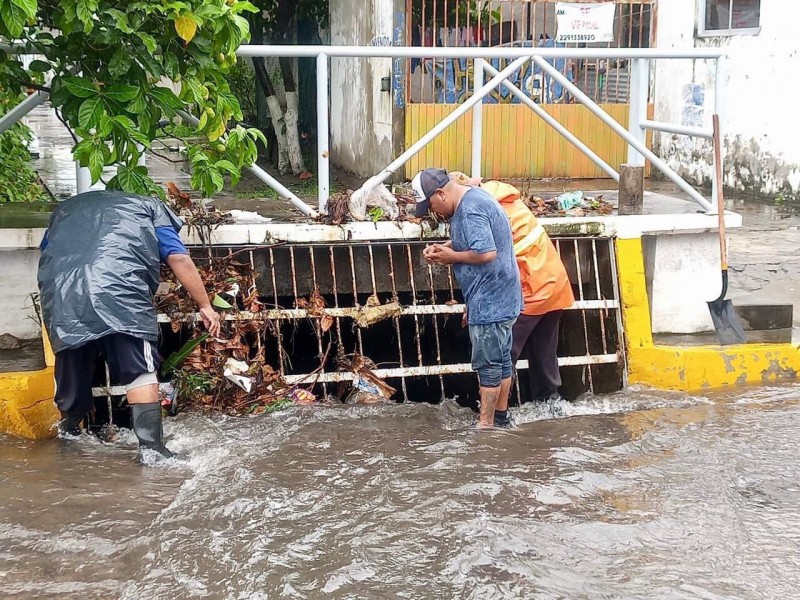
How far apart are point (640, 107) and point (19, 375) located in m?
4.66

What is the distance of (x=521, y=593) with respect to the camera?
3.52 m

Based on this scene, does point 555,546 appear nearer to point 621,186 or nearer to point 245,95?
point 621,186

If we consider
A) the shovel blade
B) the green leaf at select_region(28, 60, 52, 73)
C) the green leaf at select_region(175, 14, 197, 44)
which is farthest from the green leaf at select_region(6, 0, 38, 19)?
the shovel blade

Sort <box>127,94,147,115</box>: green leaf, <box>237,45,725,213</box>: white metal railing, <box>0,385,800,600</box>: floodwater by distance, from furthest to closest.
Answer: <box>237,45,725,213</box>: white metal railing < <box>127,94,147,115</box>: green leaf < <box>0,385,800,600</box>: floodwater

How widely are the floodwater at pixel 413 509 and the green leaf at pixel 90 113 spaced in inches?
69.3

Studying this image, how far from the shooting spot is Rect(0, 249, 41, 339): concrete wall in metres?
5.62

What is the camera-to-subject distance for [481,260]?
4957mm

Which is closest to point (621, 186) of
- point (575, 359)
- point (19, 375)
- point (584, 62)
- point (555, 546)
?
point (575, 359)

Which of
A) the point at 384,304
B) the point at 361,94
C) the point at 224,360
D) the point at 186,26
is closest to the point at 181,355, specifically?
the point at 224,360

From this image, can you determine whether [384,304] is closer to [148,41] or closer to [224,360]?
[224,360]

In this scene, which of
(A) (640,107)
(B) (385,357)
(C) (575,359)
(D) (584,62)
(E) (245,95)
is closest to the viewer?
(C) (575,359)

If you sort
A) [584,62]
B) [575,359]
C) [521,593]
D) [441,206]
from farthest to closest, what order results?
[584,62], [575,359], [441,206], [521,593]

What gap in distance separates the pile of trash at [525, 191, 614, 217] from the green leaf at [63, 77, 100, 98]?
3.12m

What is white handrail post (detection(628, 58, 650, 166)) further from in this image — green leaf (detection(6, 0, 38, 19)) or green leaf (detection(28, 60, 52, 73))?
green leaf (detection(6, 0, 38, 19))
